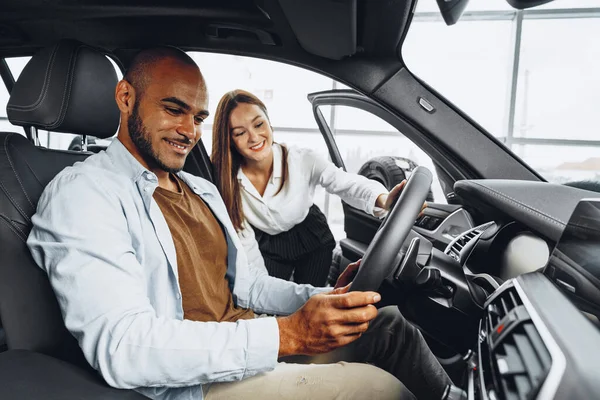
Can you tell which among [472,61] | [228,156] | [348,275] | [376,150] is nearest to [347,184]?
[228,156]

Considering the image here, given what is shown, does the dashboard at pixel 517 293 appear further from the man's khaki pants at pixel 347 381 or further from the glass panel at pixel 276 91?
the glass panel at pixel 276 91

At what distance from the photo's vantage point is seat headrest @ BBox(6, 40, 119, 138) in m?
1.11

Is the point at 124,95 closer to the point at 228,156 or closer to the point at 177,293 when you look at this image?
the point at 177,293

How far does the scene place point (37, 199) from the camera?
98 centimetres

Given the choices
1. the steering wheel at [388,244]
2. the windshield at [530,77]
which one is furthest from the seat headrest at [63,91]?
the windshield at [530,77]

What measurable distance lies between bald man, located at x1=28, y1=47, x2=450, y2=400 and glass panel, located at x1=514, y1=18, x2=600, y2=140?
5232mm

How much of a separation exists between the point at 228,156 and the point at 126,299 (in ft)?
3.93

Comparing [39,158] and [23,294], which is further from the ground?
[39,158]

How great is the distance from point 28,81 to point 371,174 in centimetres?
175

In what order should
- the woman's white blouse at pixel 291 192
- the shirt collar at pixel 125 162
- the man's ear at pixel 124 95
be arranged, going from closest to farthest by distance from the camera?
the shirt collar at pixel 125 162
the man's ear at pixel 124 95
the woman's white blouse at pixel 291 192

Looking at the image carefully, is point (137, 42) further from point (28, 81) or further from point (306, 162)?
point (306, 162)

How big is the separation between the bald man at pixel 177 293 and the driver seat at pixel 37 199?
0.04 meters

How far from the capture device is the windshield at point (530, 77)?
531cm

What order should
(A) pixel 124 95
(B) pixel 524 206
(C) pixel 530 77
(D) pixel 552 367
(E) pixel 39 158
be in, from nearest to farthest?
(D) pixel 552 367
(B) pixel 524 206
(E) pixel 39 158
(A) pixel 124 95
(C) pixel 530 77
